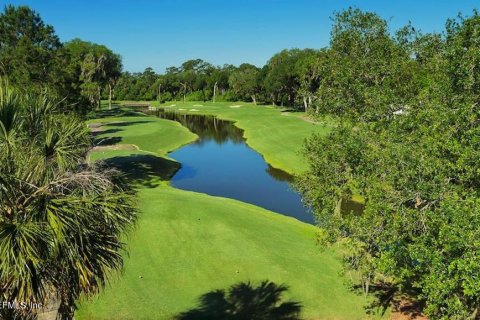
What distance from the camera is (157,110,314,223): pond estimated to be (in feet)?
127

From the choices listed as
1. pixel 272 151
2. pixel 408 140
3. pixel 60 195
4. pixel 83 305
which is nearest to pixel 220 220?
pixel 83 305

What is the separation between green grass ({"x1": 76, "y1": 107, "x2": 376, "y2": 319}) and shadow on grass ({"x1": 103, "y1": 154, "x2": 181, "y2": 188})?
12.7 m

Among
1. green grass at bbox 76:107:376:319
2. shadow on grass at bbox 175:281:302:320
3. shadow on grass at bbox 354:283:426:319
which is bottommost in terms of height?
shadow on grass at bbox 354:283:426:319

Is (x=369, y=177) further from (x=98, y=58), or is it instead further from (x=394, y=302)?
(x=98, y=58)

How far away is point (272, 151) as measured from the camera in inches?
2421

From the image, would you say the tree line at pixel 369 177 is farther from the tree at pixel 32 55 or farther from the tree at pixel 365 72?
the tree at pixel 32 55

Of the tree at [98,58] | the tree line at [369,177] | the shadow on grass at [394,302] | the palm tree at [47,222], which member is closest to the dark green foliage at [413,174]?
the tree line at [369,177]

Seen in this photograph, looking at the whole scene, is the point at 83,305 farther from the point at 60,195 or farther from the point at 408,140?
the point at 408,140

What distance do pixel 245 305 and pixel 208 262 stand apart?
3.67 meters

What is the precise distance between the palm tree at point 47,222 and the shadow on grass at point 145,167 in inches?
1201

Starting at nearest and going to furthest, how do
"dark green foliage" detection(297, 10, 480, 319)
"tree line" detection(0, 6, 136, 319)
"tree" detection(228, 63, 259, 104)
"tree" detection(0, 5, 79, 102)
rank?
"tree line" detection(0, 6, 136, 319) → "dark green foliage" detection(297, 10, 480, 319) → "tree" detection(0, 5, 79, 102) → "tree" detection(228, 63, 259, 104)

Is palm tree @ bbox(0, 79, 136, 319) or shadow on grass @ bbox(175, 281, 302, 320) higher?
Result: palm tree @ bbox(0, 79, 136, 319)

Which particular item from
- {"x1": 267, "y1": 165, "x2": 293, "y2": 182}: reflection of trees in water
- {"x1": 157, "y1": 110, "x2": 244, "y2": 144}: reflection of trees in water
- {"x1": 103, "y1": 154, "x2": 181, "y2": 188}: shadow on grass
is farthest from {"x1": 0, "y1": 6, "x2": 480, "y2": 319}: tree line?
{"x1": 157, "y1": 110, "x2": 244, "y2": 144}: reflection of trees in water

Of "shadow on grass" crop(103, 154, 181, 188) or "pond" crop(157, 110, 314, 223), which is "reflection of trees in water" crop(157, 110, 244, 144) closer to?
"pond" crop(157, 110, 314, 223)
